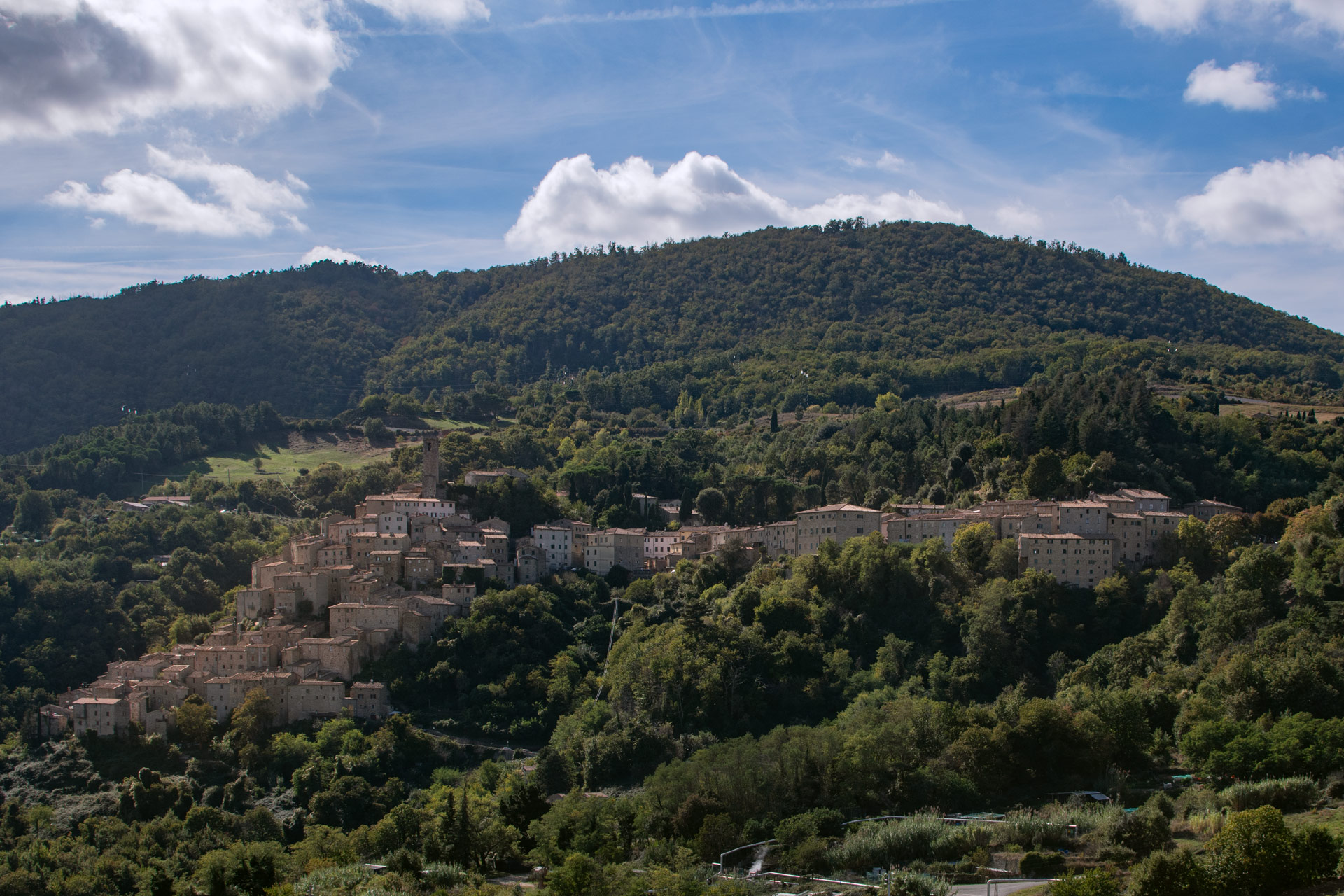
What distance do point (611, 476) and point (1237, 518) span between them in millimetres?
35451

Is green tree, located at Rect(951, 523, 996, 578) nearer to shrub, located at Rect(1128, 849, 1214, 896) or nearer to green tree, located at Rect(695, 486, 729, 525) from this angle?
green tree, located at Rect(695, 486, 729, 525)

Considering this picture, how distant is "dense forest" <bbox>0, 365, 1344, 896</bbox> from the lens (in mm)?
36312

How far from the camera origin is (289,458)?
101875mm

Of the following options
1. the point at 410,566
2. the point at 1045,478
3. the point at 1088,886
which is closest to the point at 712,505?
the point at 410,566

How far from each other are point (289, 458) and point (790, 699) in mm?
61560

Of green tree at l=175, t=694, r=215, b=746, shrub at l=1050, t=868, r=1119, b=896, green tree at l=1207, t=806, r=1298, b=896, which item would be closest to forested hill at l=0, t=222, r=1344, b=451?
green tree at l=175, t=694, r=215, b=746

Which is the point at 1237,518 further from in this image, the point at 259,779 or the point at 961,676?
the point at 259,779

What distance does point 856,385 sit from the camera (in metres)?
108

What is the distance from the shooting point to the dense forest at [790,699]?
3631cm

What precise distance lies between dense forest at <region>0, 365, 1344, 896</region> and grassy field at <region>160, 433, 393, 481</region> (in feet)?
49.3

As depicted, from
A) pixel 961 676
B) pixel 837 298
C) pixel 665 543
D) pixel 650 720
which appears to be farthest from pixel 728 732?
pixel 837 298

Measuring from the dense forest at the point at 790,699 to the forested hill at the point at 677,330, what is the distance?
3829 cm

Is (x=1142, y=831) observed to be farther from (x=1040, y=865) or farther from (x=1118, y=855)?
(x=1040, y=865)

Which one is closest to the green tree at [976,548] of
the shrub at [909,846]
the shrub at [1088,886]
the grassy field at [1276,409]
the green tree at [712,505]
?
the green tree at [712,505]
